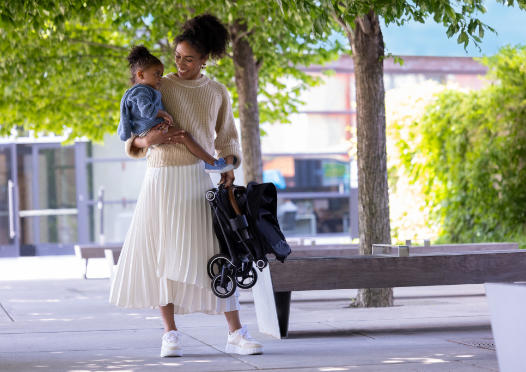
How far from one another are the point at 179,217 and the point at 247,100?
5830 millimetres

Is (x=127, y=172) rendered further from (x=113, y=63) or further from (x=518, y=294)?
(x=518, y=294)

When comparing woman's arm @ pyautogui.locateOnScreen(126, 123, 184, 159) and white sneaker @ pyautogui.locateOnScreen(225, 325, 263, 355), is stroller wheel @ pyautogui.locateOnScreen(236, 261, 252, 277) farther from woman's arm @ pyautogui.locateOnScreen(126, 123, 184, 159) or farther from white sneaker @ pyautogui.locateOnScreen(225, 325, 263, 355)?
woman's arm @ pyautogui.locateOnScreen(126, 123, 184, 159)

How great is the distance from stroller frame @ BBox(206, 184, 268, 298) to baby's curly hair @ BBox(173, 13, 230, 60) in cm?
86

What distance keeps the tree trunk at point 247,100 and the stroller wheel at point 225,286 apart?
19.0 ft

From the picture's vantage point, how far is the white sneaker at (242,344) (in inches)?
169

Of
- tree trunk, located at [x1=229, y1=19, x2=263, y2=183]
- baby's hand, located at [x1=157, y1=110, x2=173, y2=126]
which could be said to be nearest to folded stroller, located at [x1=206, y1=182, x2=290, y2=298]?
baby's hand, located at [x1=157, y1=110, x2=173, y2=126]

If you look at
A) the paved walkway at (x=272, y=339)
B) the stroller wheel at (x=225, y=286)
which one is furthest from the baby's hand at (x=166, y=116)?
the paved walkway at (x=272, y=339)

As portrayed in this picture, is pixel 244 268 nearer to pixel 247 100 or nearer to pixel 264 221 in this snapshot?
pixel 264 221

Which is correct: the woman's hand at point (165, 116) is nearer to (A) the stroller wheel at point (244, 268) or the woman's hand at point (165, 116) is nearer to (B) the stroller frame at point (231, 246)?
(B) the stroller frame at point (231, 246)

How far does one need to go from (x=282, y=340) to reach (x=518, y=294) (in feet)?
8.43

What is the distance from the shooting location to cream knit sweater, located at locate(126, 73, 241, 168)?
167 inches

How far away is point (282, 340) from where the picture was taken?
505cm

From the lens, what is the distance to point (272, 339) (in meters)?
5.09

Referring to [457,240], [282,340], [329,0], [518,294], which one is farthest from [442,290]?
[518,294]
